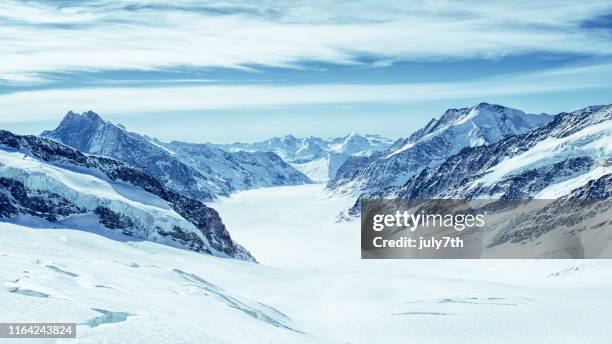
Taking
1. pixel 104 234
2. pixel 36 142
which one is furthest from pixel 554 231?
pixel 36 142

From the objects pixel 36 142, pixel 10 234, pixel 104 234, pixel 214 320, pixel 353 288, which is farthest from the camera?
pixel 36 142

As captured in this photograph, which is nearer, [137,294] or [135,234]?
[137,294]

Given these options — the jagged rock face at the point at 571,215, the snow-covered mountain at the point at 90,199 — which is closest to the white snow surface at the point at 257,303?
the snow-covered mountain at the point at 90,199

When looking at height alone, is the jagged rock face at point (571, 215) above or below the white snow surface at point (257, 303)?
above

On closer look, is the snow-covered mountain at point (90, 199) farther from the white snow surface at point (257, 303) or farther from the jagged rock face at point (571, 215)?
the jagged rock face at point (571, 215)

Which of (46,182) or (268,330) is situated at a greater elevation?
(46,182)

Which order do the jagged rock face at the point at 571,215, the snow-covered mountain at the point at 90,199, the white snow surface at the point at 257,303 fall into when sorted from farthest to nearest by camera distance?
1. the jagged rock face at the point at 571,215
2. the snow-covered mountain at the point at 90,199
3. the white snow surface at the point at 257,303

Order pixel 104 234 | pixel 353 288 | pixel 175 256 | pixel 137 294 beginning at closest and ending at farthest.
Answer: pixel 137 294
pixel 353 288
pixel 175 256
pixel 104 234

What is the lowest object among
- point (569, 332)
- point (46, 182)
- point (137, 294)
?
point (569, 332)

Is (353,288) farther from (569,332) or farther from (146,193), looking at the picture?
(146,193)
